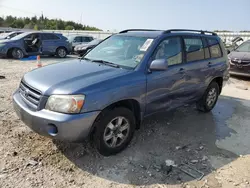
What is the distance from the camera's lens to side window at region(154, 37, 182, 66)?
12.9 ft

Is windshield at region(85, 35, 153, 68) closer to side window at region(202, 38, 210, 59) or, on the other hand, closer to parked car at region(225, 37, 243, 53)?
side window at region(202, 38, 210, 59)

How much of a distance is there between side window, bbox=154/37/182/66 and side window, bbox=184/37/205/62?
0.82ft

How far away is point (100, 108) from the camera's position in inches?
120

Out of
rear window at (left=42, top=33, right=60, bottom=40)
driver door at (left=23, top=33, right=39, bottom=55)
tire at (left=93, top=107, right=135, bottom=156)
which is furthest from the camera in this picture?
rear window at (left=42, top=33, right=60, bottom=40)

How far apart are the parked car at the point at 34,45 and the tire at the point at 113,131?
11702 millimetres

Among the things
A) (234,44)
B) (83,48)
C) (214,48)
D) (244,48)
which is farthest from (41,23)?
(214,48)

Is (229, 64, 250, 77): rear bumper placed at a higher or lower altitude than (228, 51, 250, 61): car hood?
lower

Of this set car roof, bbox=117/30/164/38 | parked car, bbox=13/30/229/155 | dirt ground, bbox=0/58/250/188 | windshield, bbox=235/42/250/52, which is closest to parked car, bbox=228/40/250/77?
windshield, bbox=235/42/250/52

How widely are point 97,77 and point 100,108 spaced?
455 mm

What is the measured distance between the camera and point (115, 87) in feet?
10.5

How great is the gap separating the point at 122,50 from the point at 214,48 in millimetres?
2417

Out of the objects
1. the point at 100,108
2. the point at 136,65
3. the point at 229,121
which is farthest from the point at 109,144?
the point at 229,121

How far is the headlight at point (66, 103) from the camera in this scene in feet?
9.52

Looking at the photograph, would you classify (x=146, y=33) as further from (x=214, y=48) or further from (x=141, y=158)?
(x=141, y=158)
